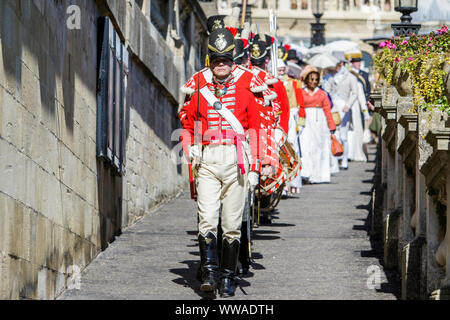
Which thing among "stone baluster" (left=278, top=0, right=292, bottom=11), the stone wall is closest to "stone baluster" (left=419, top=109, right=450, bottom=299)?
the stone wall

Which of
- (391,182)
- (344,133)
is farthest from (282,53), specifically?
(391,182)

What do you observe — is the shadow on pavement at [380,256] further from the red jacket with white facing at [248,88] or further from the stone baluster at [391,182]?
the red jacket with white facing at [248,88]

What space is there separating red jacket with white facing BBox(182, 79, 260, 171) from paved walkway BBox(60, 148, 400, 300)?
1.18m

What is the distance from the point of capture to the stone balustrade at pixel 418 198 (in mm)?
9128

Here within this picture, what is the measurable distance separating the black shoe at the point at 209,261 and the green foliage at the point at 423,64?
200 centimetres

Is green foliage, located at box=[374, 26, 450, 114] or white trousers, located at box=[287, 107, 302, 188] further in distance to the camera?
white trousers, located at box=[287, 107, 302, 188]

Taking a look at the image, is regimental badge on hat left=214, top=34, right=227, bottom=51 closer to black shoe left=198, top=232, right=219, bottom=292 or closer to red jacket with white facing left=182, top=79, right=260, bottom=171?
red jacket with white facing left=182, top=79, right=260, bottom=171

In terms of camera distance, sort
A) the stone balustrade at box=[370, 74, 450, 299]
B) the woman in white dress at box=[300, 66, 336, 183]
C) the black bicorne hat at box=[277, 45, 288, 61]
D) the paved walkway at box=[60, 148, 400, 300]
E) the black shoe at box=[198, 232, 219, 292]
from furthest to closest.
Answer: the black bicorne hat at box=[277, 45, 288, 61] < the woman in white dress at box=[300, 66, 336, 183] < the paved walkway at box=[60, 148, 400, 300] < the black shoe at box=[198, 232, 219, 292] < the stone balustrade at box=[370, 74, 450, 299]

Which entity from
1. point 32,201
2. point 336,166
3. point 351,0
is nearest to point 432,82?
point 32,201

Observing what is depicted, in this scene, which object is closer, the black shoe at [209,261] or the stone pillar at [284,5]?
the black shoe at [209,261]

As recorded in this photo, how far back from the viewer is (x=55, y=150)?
406 inches

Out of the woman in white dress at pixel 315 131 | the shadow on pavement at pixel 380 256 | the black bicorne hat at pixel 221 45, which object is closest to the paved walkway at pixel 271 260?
the shadow on pavement at pixel 380 256

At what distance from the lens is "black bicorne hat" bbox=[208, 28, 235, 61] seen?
10.8 m

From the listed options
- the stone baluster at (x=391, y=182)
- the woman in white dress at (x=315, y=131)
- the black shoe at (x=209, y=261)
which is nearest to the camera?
the black shoe at (x=209, y=261)
